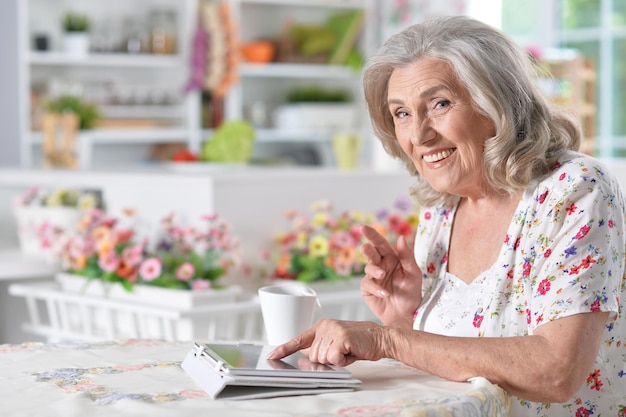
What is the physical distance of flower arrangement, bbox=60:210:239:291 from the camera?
9.25ft

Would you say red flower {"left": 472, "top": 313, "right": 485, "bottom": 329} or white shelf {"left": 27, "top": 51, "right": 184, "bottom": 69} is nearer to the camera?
red flower {"left": 472, "top": 313, "right": 485, "bottom": 329}

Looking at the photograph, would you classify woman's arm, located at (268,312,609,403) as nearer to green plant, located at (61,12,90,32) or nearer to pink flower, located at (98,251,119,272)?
pink flower, located at (98,251,119,272)

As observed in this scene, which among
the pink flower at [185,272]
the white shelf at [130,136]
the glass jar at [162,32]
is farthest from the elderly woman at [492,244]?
the glass jar at [162,32]

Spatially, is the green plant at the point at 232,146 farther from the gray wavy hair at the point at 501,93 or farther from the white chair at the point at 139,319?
the gray wavy hair at the point at 501,93

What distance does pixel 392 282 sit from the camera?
1814mm

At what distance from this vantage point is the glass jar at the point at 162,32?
20.7 ft

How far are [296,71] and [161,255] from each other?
4.11 metres

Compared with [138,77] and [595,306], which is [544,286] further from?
[138,77]

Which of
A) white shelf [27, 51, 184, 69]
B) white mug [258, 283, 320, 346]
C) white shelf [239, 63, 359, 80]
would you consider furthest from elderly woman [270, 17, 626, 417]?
white shelf [239, 63, 359, 80]

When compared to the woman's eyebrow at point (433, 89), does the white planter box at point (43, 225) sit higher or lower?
lower

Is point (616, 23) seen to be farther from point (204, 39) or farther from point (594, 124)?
point (204, 39)

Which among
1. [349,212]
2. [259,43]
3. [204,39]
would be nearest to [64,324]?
[349,212]

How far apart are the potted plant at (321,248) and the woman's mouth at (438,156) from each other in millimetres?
1272

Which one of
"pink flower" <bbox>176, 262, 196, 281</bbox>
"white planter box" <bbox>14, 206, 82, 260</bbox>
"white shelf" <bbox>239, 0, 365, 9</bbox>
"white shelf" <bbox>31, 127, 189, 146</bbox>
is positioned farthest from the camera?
"white shelf" <bbox>239, 0, 365, 9</bbox>
